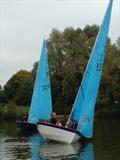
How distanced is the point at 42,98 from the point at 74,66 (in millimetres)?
30419

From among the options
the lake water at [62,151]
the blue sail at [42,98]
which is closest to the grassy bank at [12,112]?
the blue sail at [42,98]

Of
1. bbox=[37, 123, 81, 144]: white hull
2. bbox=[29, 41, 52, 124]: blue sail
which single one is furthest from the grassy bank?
bbox=[37, 123, 81, 144]: white hull

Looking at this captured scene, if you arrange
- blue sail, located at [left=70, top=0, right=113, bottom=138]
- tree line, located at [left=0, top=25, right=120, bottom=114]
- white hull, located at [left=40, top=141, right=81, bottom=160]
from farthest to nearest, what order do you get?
tree line, located at [left=0, top=25, right=120, bottom=114], blue sail, located at [left=70, top=0, right=113, bottom=138], white hull, located at [left=40, top=141, right=81, bottom=160]

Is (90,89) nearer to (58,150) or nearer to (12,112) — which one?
(58,150)

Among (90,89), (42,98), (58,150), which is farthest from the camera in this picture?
(42,98)

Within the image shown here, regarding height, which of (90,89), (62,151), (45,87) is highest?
(45,87)

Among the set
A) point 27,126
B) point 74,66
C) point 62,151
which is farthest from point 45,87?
point 74,66

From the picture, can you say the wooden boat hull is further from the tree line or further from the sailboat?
the tree line

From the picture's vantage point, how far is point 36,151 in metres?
25.8

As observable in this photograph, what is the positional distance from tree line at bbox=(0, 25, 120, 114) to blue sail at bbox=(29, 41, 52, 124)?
24.8 metres

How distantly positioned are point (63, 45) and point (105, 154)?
170ft

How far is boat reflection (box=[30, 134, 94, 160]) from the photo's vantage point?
2271 cm

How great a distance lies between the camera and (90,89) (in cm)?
2941

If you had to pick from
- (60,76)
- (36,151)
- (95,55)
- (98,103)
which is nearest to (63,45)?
(60,76)
